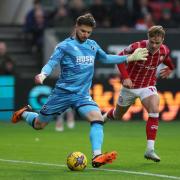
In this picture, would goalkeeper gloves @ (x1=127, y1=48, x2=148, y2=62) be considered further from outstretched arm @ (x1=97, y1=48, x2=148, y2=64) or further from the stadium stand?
the stadium stand

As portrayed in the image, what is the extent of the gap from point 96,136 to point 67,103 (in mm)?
791

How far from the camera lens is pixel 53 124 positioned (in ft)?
70.4

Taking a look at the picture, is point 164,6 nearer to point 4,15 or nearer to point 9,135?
point 4,15

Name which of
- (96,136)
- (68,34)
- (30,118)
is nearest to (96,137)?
(96,136)

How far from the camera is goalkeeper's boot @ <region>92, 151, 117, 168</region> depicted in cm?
1125

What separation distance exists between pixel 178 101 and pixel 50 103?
10.4 metres

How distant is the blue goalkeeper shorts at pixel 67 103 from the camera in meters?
12.0

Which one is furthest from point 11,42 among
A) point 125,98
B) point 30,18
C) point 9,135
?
point 125,98

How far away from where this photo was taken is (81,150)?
14.7 m

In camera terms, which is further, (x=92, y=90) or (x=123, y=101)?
(x=92, y=90)

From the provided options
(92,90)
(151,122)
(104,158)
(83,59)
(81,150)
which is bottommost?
(81,150)

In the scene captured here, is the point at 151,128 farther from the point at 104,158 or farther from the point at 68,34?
the point at 68,34

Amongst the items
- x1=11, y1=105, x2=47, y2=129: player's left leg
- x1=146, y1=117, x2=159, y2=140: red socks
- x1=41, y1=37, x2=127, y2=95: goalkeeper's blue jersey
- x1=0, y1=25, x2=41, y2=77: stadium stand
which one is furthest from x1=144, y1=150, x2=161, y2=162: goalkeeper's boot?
x1=0, y1=25, x2=41, y2=77: stadium stand

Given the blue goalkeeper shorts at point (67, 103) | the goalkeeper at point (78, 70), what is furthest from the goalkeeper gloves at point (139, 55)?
the blue goalkeeper shorts at point (67, 103)
